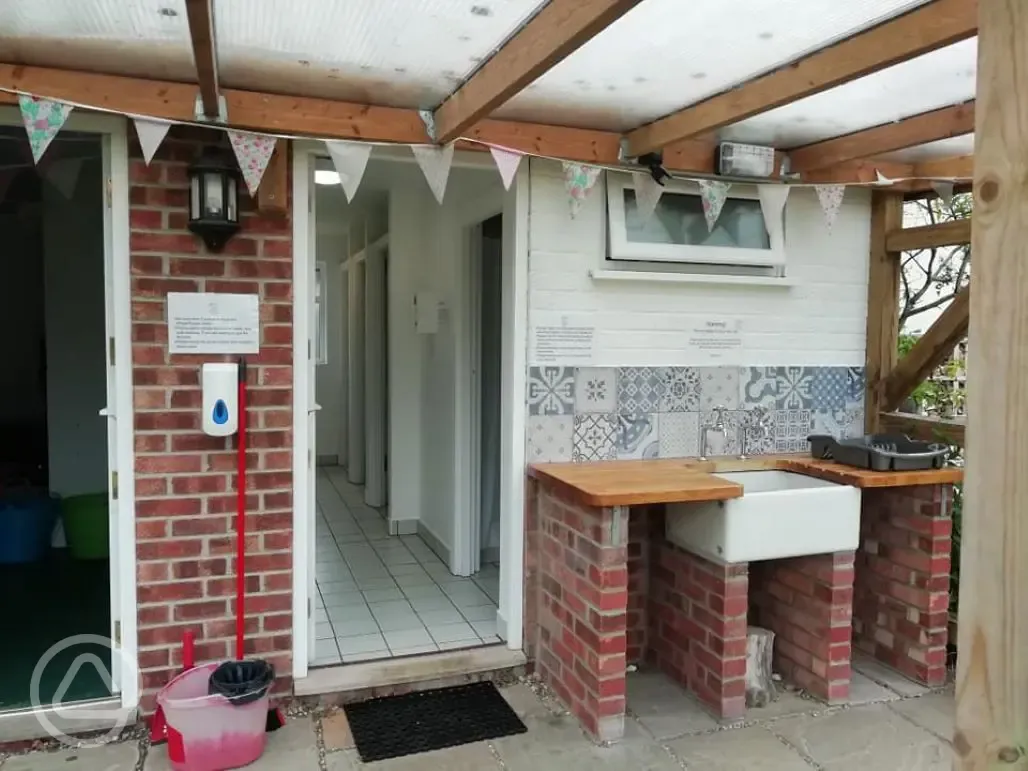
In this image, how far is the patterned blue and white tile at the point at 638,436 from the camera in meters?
3.45

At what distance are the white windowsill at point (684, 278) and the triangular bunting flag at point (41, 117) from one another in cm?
193

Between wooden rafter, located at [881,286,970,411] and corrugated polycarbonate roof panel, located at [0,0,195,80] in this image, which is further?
wooden rafter, located at [881,286,970,411]

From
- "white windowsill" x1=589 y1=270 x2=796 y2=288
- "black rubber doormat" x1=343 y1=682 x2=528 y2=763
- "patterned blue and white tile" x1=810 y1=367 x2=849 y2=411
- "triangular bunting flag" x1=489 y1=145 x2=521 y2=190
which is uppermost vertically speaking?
"triangular bunting flag" x1=489 y1=145 x2=521 y2=190

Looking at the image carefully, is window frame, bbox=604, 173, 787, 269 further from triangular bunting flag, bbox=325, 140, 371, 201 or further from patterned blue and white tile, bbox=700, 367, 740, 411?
triangular bunting flag, bbox=325, 140, 371, 201

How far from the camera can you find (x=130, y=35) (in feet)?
7.11

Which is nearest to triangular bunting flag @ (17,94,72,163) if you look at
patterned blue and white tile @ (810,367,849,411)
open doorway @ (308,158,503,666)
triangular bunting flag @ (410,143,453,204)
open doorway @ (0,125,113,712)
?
open doorway @ (308,158,503,666)

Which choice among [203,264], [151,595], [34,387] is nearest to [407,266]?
[203,264]

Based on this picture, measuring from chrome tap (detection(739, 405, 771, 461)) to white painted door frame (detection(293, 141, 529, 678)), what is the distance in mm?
1038

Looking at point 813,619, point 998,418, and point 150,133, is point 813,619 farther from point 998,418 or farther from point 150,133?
point 150,133

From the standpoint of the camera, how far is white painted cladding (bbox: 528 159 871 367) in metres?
3.29

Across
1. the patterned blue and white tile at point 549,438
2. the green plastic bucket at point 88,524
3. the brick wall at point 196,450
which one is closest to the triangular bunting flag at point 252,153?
the brick wall at point 196,450

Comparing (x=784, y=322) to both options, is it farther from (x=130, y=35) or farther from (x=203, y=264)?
(x=130, y=35)

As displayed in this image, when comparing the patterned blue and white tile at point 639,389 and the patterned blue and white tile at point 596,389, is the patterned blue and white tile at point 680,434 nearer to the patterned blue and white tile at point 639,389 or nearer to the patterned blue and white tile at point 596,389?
the patterned blue and white tile at point 639,389

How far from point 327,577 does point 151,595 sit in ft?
4.93
